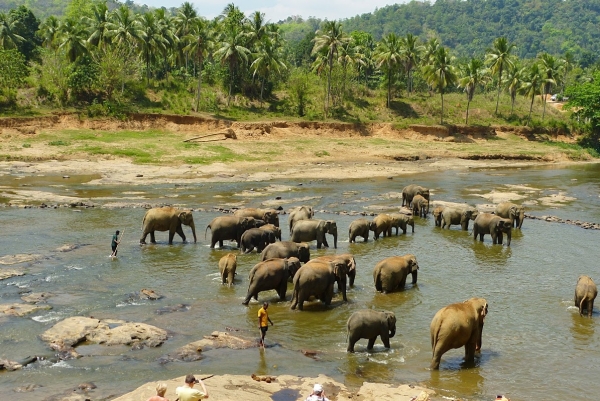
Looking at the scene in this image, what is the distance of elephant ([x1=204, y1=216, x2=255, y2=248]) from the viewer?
23562 mm

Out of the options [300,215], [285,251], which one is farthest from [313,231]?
[285,251]

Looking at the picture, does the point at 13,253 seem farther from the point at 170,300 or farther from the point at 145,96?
the point at 145,96

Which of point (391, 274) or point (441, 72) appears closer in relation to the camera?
point (391, 274)

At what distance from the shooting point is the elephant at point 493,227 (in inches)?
1021

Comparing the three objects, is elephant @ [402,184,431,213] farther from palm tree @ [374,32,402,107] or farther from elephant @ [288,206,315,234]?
palm tree @ [374,32,402,107]

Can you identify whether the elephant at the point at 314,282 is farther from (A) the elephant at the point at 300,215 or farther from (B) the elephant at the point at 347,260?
(A) the elephant at the point at 300,215

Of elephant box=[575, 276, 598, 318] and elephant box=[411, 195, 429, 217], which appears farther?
elephant box=[411, 195, 429, 217]

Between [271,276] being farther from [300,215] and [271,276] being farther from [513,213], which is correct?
[513,213]

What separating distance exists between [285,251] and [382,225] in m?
7.78

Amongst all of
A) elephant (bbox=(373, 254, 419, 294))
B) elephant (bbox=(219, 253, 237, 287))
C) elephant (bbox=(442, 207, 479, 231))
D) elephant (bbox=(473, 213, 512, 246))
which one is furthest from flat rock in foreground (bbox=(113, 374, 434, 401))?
elephant (bbox=(442, 207, 479, 231))

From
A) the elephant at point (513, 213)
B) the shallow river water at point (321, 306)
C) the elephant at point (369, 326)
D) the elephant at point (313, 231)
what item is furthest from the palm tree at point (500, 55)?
the elephant at point (369, 326)

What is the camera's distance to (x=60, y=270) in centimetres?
2009

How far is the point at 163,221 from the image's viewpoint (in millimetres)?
24266

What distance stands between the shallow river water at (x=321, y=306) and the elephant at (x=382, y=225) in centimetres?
69
